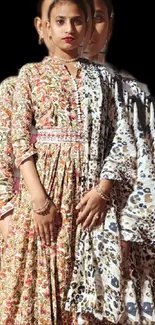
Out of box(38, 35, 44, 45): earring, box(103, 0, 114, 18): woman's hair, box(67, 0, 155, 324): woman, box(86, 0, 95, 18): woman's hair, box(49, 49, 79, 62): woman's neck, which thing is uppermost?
box(103, 0, 114, 18): woman's hair

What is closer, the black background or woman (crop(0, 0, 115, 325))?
woman (crop(0, 0, 115, 325))

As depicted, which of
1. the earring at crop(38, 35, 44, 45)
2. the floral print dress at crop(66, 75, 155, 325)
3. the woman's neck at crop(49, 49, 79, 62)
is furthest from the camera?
the earring at crop(38, 35, 44, 45)

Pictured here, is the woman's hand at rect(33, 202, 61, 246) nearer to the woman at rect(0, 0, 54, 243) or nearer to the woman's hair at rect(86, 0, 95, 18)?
the woman at rect(0, 0, 54, 243)

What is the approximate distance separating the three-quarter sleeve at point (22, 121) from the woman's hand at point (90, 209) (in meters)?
0.18

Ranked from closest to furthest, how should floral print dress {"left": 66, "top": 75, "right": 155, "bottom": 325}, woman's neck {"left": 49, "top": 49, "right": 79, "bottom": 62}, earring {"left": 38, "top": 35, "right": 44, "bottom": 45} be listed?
floral print dress {"left": 66, "top": 75, "right": 155, "bottom": 325}
woman's neck {"left": 49, "top": 49, "right": 79, "bottom": 62}
earring {"left": 38, "top": 35, "right": 44, "bottom": 45}

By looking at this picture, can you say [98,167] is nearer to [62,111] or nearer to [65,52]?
[62,111]

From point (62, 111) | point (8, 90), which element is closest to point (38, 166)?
point (62, 111)

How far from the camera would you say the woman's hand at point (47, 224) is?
56.9 inches

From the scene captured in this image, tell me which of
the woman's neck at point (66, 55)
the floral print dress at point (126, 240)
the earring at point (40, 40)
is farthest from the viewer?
the earring at point (40, 40)

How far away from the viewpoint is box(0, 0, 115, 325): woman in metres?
1.44

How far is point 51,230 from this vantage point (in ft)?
4.75

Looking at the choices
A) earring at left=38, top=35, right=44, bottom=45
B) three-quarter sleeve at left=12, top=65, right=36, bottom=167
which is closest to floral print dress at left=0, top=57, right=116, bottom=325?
three-quarter sleeve at left=12, top=65, right=36, bottom=167

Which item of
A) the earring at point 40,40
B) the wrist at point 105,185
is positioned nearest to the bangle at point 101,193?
the wrist at point 105,185

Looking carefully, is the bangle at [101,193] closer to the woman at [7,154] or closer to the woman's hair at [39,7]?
the woman at [7,154]
